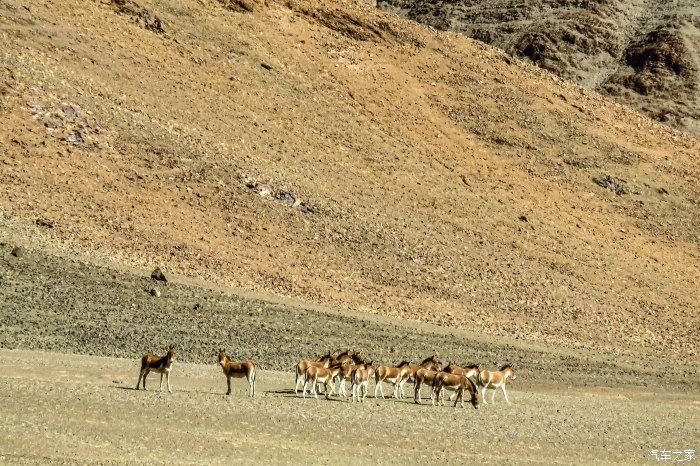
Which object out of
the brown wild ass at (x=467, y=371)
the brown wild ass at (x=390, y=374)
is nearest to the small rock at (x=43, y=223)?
the brown wild ass at (x=390, y=374)

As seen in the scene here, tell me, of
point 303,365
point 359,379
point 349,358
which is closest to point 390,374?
point 359,379

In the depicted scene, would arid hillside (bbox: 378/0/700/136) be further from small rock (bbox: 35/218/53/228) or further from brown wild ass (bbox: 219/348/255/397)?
brown wild ass (bbox: 219/348/255/397)

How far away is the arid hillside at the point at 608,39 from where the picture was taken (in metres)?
83.7

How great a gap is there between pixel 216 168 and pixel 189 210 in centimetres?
389

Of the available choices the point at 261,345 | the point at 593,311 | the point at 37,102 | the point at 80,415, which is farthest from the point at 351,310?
the point at 80,415

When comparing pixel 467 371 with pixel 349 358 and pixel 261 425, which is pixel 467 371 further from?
pixel 261 425

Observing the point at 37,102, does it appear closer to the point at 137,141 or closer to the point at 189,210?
the point at 137,141

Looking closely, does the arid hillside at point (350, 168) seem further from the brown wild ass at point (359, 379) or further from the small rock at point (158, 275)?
the brown wild ass at point (359, 379)

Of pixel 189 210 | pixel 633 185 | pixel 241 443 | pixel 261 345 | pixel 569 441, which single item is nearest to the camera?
pixel 241 443

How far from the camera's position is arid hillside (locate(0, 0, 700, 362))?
41219 millimetres

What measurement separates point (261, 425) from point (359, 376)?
4.93m

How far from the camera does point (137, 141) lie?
45.3 meters

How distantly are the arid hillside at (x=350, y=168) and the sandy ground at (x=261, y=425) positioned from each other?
591 inches

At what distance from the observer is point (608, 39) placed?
90.2 metres
